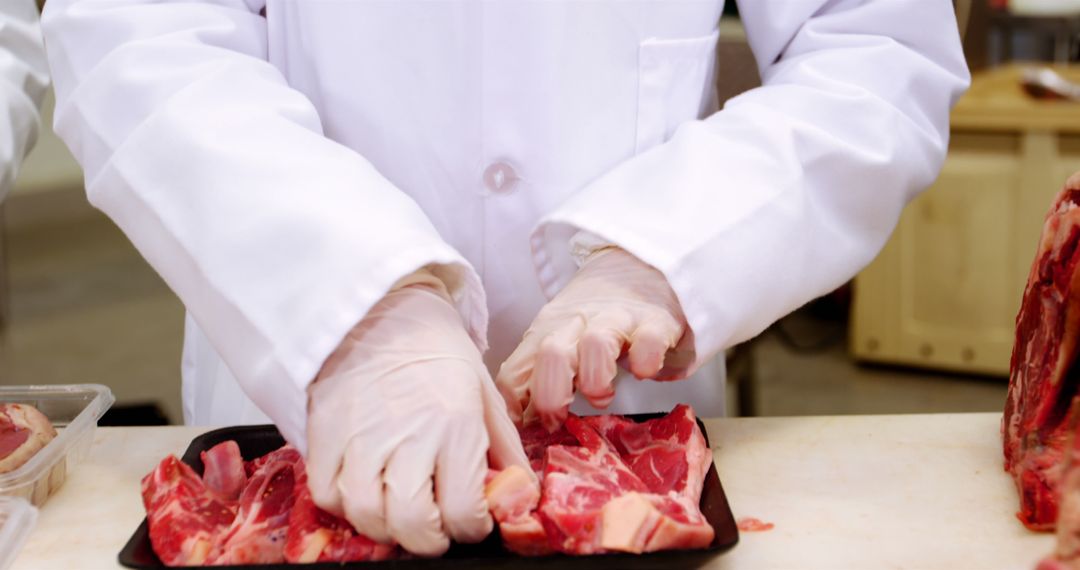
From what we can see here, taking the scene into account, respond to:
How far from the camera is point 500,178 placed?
1213mm

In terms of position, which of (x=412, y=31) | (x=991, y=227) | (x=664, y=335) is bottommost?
(x=991, y=227)

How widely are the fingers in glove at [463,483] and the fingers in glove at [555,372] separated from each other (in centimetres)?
11

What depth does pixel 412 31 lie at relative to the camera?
3.84 feet

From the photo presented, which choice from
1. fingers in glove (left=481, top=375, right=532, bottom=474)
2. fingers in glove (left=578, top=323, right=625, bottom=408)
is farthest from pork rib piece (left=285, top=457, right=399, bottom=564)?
fingers in glove (left=578, top=323, right=625, bottom=408)

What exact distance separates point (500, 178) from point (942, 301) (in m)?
2.88

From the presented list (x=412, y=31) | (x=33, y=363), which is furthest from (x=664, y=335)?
(x=33, y=363)

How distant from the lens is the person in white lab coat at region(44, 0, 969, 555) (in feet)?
2.93

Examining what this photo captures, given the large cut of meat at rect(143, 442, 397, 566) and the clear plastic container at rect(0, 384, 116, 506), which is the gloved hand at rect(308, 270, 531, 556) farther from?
the clear plastic container at rect(0, 384, 116, 506)

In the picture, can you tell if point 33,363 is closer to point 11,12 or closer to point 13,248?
point 13,248

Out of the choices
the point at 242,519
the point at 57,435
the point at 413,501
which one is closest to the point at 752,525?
the point at 413,501

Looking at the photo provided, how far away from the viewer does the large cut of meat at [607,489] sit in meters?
0.84

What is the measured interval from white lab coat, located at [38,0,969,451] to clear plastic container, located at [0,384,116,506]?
0.14 meters

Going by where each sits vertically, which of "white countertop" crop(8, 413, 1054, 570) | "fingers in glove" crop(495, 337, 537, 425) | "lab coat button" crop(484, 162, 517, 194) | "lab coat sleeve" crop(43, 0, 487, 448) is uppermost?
"lab coat sleeve" crop(43, 0, 487, 448)

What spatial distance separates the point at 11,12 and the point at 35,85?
3.7 inches
